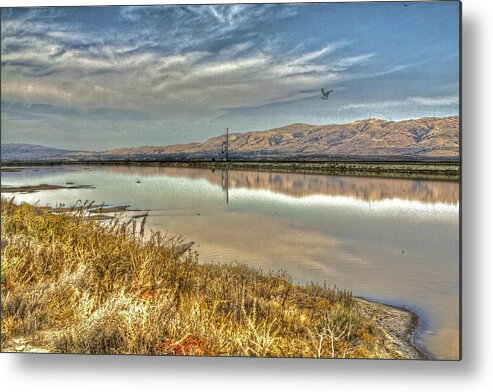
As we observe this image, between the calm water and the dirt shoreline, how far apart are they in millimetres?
58

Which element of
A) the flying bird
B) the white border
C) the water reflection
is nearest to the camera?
the white border

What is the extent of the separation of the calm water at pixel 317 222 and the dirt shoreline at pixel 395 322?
58mm

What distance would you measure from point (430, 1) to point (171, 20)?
203 centimetres

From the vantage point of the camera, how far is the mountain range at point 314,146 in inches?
193

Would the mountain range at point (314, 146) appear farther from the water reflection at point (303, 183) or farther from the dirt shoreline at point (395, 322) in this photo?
the dirt shoreline at point (395, 322)

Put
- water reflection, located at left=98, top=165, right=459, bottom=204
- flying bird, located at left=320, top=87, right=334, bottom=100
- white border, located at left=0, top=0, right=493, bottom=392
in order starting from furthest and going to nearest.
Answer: water reflection, located at left=98, top=165, right=459, bottom=204
flying bird, located at left=320, top=87, right=334, bottom=100
white border, located at left=0, top=0, right=493, bottom=392

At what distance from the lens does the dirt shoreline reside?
4875 millimetres

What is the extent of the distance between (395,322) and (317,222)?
38.8 inches

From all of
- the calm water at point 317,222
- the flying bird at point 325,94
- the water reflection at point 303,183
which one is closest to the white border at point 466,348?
the calm water at point 317,222

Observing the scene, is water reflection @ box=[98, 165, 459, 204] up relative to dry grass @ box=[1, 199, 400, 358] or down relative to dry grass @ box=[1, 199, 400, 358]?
up

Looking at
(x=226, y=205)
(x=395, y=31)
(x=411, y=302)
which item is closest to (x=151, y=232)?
(x=226, y=205)

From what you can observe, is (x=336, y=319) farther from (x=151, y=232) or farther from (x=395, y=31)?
(x=395, y=31)

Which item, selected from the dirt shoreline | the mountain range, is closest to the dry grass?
the dirt shoreline

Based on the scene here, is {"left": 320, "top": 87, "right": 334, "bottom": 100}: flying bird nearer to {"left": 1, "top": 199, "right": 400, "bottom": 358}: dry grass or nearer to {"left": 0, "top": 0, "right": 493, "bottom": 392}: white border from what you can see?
{"left": 0, "top": 0, "right": 493, "bottom": 392}: white border
